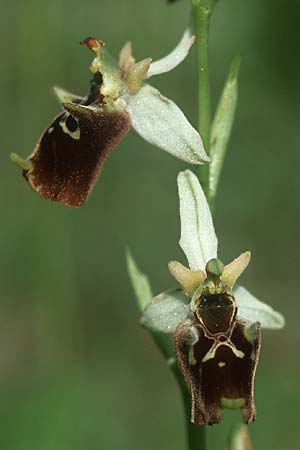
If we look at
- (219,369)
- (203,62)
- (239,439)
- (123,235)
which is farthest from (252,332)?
(123,235)

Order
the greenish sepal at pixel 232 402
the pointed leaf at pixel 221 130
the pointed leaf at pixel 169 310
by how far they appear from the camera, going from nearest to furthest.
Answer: the greenish sepal at pixel 232 402 → the pointed leaf at pixel 169 310 → the pointed leaf at pixel 221 130

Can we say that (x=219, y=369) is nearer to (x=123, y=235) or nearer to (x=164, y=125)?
(x=164, y=125)

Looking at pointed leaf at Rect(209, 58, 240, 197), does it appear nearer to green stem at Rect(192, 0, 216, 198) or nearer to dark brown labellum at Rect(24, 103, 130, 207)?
green stem at Rect(192, 0, 216, 198)

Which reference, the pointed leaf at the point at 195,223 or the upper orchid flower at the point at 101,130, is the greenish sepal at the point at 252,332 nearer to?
the pointed leaf at the point at 195,223

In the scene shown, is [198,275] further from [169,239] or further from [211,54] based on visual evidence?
[211,54]

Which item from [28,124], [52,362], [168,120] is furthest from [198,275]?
[28,124]

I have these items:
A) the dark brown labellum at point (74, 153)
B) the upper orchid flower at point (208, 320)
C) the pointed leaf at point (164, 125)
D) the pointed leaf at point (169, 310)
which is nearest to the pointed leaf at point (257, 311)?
the upper orchid flower at point (208, 320)
